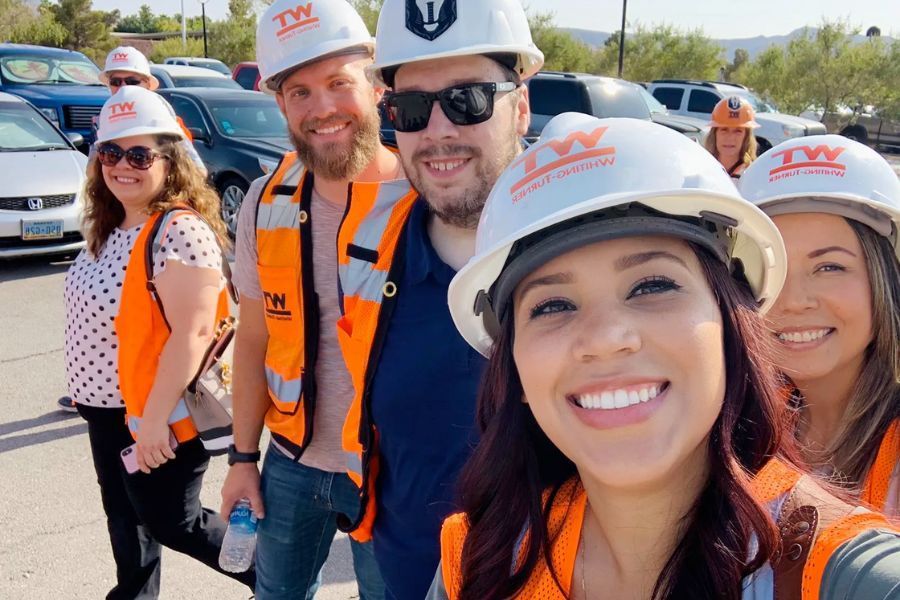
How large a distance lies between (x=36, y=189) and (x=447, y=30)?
25.3ft

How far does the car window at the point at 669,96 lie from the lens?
2039 centimetres

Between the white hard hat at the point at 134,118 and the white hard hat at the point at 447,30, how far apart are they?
1.49 m

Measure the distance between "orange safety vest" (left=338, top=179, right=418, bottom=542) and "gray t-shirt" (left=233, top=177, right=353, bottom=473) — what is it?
0.26 meters

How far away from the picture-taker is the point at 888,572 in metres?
0.98

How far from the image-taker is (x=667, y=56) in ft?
120

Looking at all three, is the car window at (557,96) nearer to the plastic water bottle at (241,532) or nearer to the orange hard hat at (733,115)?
the orange hard hat at (733,115)

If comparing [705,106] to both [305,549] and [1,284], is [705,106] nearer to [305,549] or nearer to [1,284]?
[1,284]

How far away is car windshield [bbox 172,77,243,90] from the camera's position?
17.0 meters

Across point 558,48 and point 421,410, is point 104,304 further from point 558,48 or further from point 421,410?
point 558,48

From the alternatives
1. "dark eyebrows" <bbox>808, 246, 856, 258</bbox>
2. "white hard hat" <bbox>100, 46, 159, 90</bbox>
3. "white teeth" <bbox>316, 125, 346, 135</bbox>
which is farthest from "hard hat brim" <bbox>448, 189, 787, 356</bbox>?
"white hard hat" <bbox>100, 46, 159, 90</bbox>

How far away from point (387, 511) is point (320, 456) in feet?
1.50

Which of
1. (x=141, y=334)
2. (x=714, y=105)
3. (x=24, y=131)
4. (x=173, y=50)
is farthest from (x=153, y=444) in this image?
(x=173, y=50)

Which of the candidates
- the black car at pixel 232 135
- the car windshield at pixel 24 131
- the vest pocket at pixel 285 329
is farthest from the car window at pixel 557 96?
the vest pocket at pixel 285 329

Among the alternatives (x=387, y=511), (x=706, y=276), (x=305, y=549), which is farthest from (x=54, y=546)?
(x=706, y=276)
